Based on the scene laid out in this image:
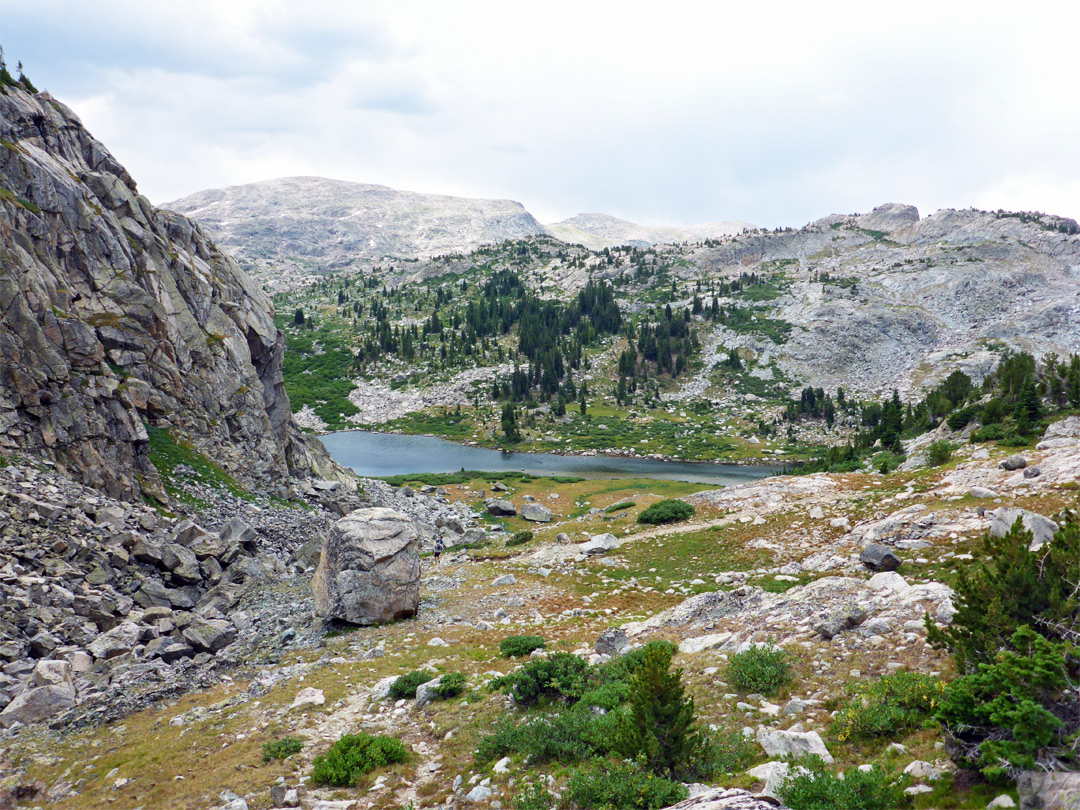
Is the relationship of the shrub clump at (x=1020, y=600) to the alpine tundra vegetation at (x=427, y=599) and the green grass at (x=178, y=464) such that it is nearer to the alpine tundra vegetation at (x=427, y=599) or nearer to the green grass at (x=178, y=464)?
the alpine tundra vegetation at (x=427, y=599)

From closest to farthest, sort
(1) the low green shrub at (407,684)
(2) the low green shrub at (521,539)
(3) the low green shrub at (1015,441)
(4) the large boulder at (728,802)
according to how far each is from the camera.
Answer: (4) the large boulder at (728,802)
(1) the low green shrub at (407,684)
(3) the low green shrub at (1015,441)
(2) the low green shrub at (521,539)

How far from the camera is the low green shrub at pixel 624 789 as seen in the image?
7699mm

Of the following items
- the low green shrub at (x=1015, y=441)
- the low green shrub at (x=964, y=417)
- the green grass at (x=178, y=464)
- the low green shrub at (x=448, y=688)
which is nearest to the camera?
the low green shrub at (x=448, y=688)

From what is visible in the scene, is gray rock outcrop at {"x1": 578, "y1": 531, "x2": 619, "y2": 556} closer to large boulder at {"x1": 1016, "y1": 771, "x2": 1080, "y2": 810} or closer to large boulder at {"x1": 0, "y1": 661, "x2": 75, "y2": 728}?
large boulder at {"x1": 0, "y1": 661, "x2": 75, "y2": 728}

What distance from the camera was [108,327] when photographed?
30.9 m

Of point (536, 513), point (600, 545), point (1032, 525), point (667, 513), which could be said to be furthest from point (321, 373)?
point (1032, 525)

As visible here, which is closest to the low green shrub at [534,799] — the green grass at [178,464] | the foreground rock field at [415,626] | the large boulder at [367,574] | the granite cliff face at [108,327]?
the foreground rock field at [415,626]

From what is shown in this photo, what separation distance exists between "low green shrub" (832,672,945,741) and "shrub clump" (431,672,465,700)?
29.4 feet

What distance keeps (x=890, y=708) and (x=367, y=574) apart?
56.3ft

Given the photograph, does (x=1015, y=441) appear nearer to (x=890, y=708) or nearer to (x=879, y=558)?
(x=879, y=558)

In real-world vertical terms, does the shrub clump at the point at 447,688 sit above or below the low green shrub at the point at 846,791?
below

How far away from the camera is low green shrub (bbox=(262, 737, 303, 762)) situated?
37.0 feet

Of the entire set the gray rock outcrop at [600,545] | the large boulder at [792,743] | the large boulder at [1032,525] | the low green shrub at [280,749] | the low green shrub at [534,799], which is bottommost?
the gray rock outcrop at [600,545]

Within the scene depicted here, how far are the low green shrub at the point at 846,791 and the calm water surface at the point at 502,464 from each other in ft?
249
